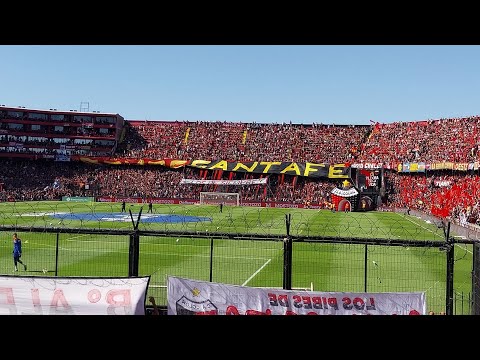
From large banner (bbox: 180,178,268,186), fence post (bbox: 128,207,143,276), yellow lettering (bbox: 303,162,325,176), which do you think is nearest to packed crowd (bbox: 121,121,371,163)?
yellow lettering (bbox: 303,162,325,176)

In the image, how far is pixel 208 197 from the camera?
66.0 metres

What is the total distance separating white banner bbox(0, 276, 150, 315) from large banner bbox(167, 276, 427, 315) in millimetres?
930

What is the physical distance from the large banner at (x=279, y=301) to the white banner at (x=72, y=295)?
93cm

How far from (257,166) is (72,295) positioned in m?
59.6

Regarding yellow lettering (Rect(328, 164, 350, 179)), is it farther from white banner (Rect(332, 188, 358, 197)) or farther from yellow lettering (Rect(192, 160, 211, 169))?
yellow lettering (Rect(192, 160, 211, 169))

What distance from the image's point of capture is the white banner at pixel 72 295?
10.5m

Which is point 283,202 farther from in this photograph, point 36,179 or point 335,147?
point 36,179

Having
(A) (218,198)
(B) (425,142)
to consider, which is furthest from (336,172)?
(A) (218,198)

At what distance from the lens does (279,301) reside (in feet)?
35.0

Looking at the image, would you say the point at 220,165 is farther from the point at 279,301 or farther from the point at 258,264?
the point at 279,301

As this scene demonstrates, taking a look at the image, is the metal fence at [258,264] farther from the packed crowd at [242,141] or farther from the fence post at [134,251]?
the packed crowd at [242,141]
